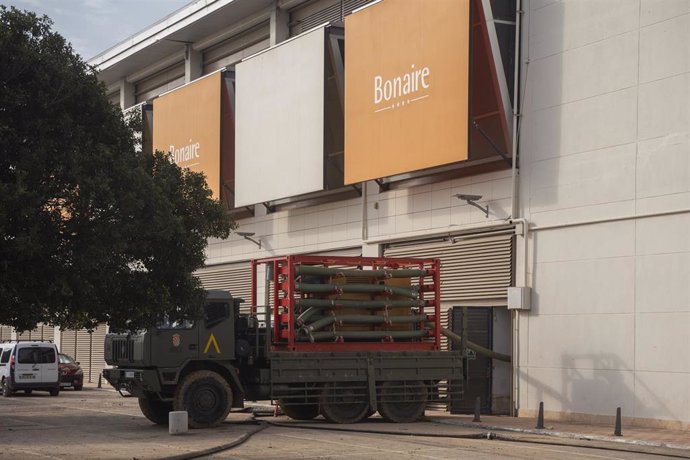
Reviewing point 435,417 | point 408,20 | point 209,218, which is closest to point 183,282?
point 209,218

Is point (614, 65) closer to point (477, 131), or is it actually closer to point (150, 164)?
point (477, 131)

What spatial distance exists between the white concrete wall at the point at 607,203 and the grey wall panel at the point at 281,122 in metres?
7.98

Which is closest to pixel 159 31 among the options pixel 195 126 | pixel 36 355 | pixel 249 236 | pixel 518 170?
pixel 195 126

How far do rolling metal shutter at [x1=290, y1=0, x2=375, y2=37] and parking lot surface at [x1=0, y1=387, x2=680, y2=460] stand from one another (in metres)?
14.4

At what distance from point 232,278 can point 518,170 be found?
15776mm

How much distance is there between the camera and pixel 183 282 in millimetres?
18766

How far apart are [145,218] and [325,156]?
15.1 metres

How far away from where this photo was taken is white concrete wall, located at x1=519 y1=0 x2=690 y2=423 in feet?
75.2

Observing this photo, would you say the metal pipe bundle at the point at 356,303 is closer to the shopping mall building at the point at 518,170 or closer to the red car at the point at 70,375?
the shopping mall building at the point at 518,170

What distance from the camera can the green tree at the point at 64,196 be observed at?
621 inches

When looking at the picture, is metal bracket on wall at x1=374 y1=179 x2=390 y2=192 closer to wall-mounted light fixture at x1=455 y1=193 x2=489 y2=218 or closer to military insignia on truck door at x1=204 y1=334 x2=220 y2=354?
wall-mounted light fixture at x1=455 y1=193 x2=489 y2=218

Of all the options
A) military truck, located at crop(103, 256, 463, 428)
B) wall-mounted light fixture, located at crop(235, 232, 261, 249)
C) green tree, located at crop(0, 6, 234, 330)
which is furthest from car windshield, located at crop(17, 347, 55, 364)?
green tree, located at crop(0, 6, 234, 330)

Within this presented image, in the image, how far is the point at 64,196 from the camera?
1603 centimetres

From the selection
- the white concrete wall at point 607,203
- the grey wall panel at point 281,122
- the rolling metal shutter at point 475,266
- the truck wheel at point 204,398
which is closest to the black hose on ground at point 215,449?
the truck wheel at point 204,398
